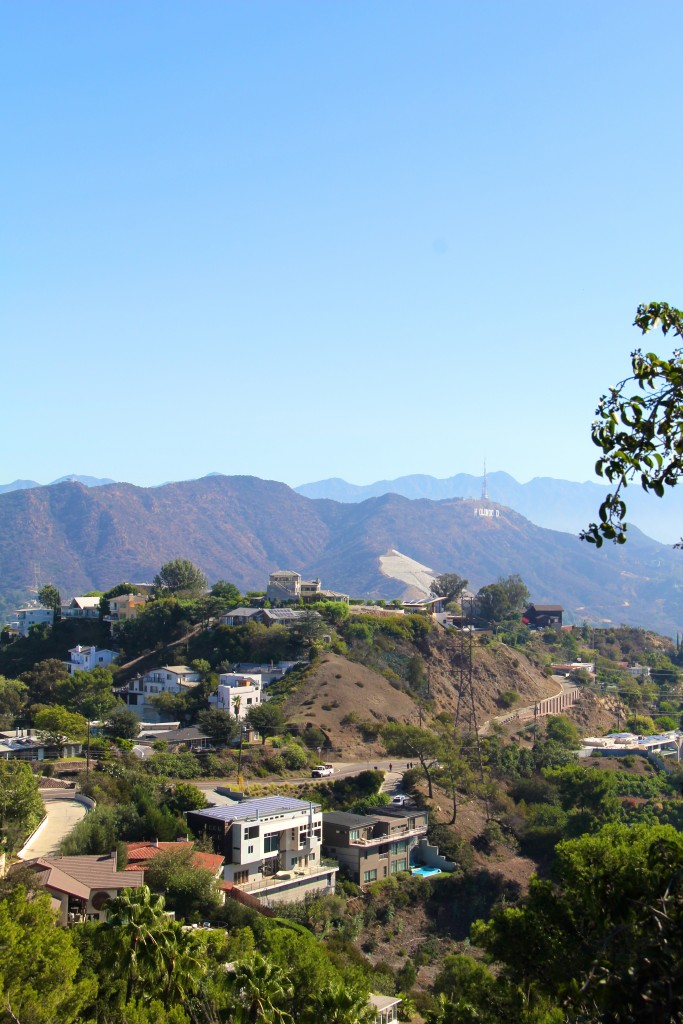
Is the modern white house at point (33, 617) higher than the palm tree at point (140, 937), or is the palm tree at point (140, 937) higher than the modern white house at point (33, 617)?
the palm tree at point (140, 937)

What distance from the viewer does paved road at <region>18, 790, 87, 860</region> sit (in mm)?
26672

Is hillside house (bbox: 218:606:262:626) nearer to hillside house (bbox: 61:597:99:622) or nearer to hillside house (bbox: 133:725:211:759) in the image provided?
hillside house (bbox: 61:597:99:622)

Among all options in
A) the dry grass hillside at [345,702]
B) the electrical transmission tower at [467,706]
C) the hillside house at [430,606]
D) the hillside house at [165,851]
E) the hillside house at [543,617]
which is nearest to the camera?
the hillside house at [165,851]

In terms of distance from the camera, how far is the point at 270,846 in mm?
32750

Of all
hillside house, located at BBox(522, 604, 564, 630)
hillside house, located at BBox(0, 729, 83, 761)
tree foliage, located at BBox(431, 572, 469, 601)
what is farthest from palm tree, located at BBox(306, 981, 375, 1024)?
hillside house, located at BBox(522, 604, 564, 630)

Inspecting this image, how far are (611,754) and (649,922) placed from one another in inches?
1979

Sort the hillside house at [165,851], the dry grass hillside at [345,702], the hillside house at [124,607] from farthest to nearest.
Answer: the hillside house at [124,607] → the dry grass hillside at [345,702] → the hillside house at [165,851]

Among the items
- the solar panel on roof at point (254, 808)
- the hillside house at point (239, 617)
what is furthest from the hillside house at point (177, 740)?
the hillside house at point (239, 617)

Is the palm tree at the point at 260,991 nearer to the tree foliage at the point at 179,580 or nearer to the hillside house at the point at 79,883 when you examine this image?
the hillside house at the point at 79,883

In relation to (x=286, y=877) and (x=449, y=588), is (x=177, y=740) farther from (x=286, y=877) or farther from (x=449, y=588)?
(x=449, y=588)

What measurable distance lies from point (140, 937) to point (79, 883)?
895 cm

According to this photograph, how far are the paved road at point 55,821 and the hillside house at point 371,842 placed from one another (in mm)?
→ 9788

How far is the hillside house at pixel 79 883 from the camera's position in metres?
21.8

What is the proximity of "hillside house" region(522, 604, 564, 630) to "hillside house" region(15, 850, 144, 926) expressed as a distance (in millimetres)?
70335
